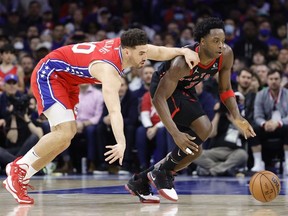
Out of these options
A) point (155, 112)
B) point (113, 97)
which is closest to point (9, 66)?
point (155, 112)

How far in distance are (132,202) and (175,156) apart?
1.91 ft

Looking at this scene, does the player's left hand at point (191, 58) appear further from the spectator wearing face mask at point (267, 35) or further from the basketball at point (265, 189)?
the spectator wearing face mask at point (267, 35)

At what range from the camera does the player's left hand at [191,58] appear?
6591mm

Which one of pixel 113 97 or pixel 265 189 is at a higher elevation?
pixel 113 97

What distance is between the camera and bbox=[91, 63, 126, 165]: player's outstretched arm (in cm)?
582

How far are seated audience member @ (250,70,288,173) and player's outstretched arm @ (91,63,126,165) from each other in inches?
204

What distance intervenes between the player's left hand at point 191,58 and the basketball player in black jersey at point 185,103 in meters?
0.08

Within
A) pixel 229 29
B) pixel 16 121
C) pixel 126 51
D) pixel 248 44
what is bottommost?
pixel 16 121

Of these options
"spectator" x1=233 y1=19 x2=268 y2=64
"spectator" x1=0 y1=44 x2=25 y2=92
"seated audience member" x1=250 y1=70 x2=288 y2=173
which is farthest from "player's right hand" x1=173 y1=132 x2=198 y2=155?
"spectator" x1=233 y1=19 x2=268 y2=64

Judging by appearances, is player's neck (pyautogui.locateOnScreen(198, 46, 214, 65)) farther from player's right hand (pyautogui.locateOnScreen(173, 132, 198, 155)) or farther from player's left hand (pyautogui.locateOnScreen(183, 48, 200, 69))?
player's right hand (pyautogui.locateOnScreen(173, 132, 198, 155))

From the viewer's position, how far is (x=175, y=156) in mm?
6840

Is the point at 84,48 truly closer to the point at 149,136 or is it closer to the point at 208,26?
the point at 208,26

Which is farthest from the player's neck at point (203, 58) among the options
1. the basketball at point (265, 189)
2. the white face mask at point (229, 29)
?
the white face mask at point (229, 29)

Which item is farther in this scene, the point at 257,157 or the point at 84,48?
the point at 257,157
